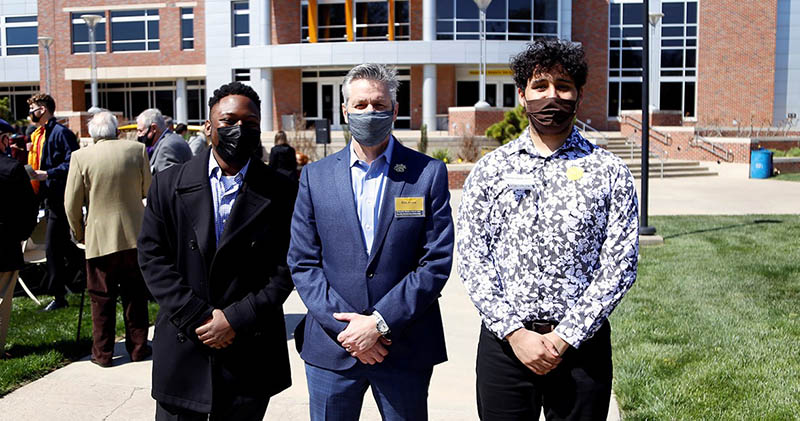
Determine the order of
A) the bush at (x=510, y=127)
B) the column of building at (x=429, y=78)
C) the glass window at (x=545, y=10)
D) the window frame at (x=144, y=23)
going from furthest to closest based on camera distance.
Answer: the window frame at (x=144, y=23) < the glass window at (x=545, y=10) < the column of building at (x=429, y=78) < the bush at (x=510, y=127)

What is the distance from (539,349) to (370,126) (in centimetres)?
126

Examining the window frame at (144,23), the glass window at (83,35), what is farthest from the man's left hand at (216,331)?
the glass window at (83,35)

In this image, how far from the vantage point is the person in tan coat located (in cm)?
658

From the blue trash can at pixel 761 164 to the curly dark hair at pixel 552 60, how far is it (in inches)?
996

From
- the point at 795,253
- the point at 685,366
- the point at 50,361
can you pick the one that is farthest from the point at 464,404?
the point at 795,253

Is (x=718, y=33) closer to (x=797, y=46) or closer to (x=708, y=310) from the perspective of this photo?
(x=797, y=46)

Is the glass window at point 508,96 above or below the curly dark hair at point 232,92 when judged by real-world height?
above

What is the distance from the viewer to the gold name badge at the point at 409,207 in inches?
138

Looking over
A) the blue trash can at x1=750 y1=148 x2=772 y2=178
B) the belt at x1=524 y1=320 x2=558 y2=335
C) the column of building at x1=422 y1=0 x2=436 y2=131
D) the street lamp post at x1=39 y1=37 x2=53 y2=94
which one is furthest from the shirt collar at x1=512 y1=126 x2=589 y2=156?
the street lamp post at x1=39 y1=37 x2=53 y2=94

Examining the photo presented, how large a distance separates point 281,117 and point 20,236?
121 ft

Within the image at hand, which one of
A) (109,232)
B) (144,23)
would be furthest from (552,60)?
(144,23)

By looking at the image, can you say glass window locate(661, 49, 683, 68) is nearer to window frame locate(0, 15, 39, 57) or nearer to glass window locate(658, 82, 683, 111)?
glass window locate(658, 82, 683, 111)

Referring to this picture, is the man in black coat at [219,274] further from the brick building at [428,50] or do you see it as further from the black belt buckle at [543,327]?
the brick building at [428,50]

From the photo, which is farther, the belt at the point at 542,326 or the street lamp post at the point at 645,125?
the street lamp post at the point at 645,125
